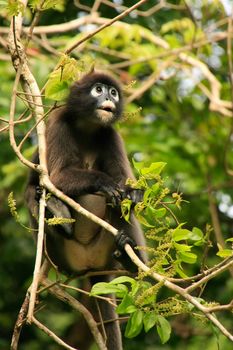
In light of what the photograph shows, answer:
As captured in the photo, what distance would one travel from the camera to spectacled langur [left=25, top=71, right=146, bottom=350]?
4637mm

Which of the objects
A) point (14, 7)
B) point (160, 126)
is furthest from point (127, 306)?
point (160, 126)

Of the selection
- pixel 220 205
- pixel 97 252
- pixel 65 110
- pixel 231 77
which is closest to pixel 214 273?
pixel 97 252

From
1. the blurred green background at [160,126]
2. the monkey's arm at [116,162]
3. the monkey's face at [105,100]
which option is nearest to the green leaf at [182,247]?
the monkey's arm at [116,162]

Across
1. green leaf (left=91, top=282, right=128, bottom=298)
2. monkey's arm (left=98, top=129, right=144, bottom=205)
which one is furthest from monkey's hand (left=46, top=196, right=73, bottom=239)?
green leaf (left=91, top=282, right=128, bottom=298)

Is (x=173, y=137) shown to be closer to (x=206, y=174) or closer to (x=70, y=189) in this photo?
(x=206, y=174)

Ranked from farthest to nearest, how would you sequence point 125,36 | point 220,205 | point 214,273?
point 220,205 → point 125,36 → point 214,273

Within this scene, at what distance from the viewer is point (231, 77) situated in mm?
5711

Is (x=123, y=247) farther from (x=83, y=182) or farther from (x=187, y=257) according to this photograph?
(x=187, y=257)

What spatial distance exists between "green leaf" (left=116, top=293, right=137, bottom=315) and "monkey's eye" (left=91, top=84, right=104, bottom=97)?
2372mm

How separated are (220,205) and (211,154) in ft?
2.47

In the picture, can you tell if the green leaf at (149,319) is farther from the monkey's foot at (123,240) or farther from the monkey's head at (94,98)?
the monkey's head at (94,98)

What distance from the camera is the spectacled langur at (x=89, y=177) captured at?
4637 millimetres

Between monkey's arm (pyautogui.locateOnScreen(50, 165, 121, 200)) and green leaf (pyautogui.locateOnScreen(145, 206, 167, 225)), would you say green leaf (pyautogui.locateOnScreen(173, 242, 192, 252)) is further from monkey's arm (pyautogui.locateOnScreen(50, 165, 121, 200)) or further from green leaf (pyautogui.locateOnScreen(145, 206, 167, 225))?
monkey's arm (pyautogui.locateOnScreen(50, 165, 121, 200))

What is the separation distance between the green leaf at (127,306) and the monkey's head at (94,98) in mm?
2222
